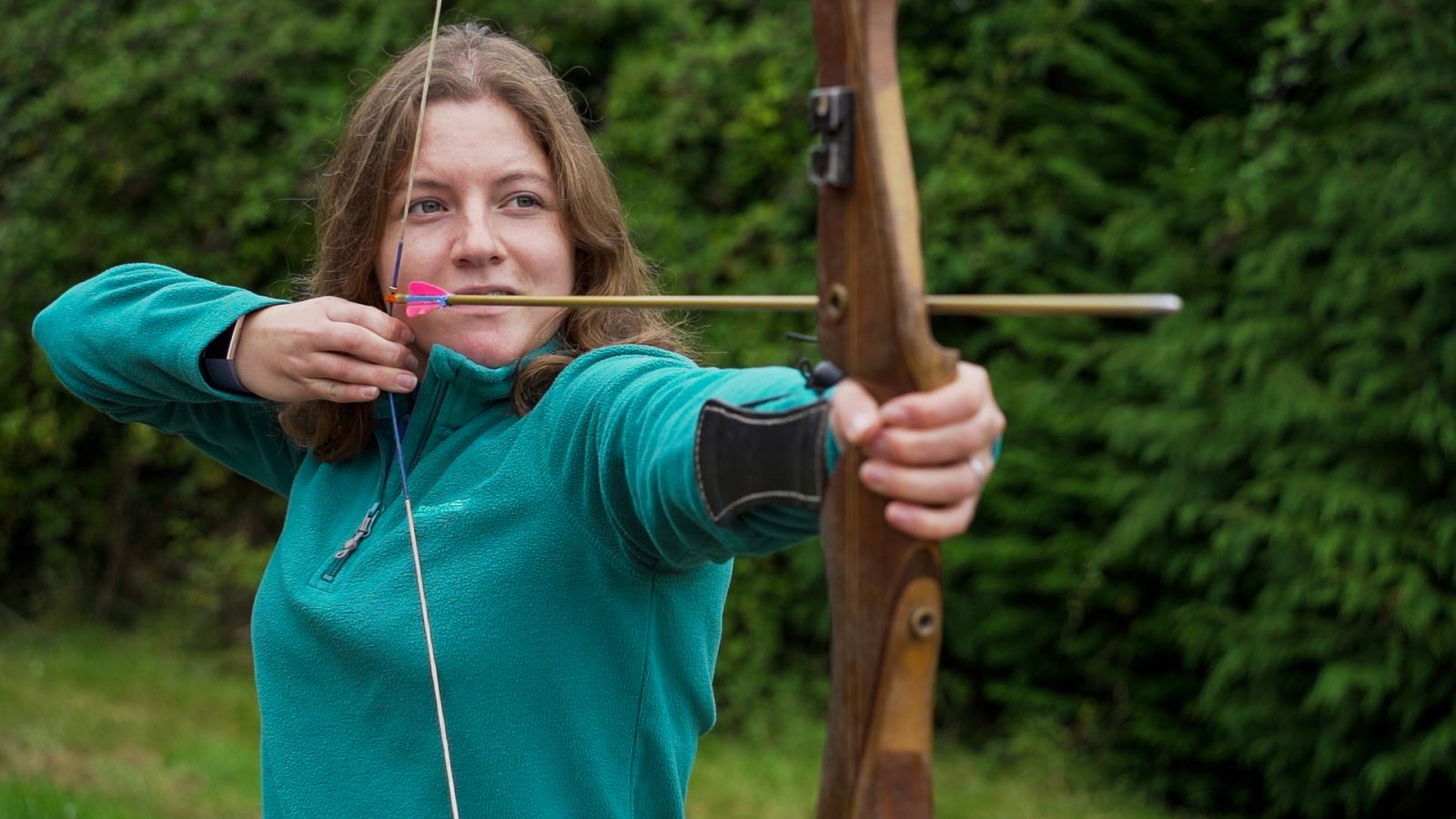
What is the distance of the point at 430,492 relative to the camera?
5.11 ft

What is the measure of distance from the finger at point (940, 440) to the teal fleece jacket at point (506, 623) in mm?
325

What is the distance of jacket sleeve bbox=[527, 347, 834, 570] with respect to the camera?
120cm

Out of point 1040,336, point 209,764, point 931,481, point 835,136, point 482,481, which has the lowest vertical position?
point 209,764

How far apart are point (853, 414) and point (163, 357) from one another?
1.02 m

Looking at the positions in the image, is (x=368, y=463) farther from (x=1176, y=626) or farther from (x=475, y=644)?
(x=1176, y=626)

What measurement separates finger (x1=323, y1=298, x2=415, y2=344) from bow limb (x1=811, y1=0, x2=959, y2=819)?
1.99 feet

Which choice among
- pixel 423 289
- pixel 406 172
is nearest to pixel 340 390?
pixel 423 289

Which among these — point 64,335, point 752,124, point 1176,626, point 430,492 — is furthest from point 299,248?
point 430,492

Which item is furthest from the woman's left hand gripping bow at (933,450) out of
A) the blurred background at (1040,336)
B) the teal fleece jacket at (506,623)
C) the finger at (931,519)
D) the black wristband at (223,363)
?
the blurred background at (1040,336)

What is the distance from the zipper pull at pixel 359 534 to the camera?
1.58 meters

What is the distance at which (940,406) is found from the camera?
0.99 metres

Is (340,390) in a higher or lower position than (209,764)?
higher

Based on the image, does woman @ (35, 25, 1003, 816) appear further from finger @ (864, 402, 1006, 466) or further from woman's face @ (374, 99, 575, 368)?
finger @ (864, 402, 1006, 466)

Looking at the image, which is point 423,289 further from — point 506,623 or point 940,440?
point 940,440
